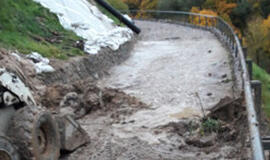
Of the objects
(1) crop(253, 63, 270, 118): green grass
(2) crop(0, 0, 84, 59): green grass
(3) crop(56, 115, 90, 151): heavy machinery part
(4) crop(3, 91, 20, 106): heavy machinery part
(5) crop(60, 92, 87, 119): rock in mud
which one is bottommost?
(1) crop(253, 63, 270, 118): green grass

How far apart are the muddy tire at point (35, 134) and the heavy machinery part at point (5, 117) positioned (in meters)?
0.06

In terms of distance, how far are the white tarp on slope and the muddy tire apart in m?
7.83

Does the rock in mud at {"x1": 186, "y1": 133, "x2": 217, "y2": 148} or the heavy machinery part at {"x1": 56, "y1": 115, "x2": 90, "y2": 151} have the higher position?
the heavy machinery part at {"x1": 56, "y1": 115, "x2": 90, "y2": 151}

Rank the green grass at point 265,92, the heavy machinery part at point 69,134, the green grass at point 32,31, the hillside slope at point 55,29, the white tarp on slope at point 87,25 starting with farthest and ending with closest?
the white tarp on slope at point 87,25, the green grass at point 265,92, the hillside slope at point 55,29, the green grass at point 32,31, the heavy machinery part at point 69,134

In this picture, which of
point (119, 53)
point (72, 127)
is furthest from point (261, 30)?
point (72, 127)

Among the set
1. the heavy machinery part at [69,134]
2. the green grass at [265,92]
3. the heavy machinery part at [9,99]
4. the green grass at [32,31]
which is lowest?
the green grass at [265,92]

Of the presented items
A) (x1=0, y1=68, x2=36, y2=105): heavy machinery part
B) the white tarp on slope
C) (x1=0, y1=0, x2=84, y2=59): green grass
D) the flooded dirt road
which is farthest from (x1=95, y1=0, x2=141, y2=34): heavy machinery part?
(x1=0, y1=68, x2=36, y2=105): heavy machinery part

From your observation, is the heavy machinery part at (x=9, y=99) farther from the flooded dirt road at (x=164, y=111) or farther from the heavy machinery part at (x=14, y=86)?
the flooded dirt road at (x=164, y=111)

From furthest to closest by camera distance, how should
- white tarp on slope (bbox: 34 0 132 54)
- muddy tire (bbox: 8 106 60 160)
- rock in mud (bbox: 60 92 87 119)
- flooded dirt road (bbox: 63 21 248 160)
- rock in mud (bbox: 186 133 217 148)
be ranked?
white tarp on slope (bbox: 34 0 132 54) < rock in mud (bbox: 60 92 87 119) < rock in mud (bbox: 186 133 217 148) < flooded dirt road (bbox: 63 21 248 160) < muddy tire (bbox: 8 106 60 160)

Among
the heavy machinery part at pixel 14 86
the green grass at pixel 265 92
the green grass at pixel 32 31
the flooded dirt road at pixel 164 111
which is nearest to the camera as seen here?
the heavy machinery part at pixel 14 86

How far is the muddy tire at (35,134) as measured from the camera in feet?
18.0

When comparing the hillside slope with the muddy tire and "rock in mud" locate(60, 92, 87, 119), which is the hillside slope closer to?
"rock in mud" locate(60, 92, 87, 119)

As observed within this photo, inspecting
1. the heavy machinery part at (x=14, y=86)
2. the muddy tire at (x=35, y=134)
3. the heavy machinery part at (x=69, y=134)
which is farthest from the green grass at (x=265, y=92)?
the heavy machinery part at (x=14, y=86)

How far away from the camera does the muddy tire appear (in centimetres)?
550
